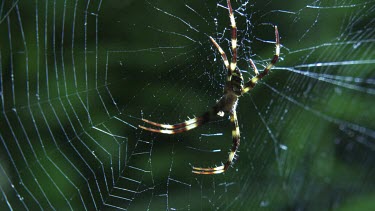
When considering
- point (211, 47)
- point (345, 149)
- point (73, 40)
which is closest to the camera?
point (211, 47)

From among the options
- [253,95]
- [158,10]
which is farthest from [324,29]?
[158,10]

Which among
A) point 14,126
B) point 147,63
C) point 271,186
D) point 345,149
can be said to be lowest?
point 271,186

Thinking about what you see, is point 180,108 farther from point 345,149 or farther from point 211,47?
point 345,149

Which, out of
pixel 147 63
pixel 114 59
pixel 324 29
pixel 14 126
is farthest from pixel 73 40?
pixel 324 29

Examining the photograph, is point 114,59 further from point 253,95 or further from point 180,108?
point 253,95

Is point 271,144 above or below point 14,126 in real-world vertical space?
below

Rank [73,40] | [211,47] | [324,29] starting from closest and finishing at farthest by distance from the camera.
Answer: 1. [211,47]
2. [73,40]
3. [324,29]

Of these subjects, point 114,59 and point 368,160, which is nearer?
point 114,59
